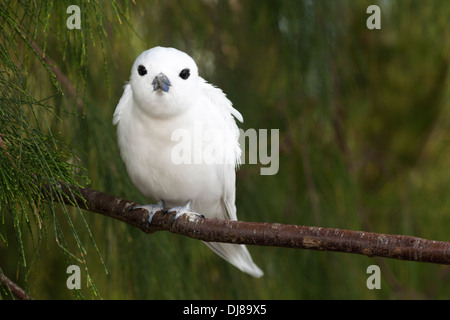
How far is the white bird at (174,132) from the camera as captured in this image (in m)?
1.13

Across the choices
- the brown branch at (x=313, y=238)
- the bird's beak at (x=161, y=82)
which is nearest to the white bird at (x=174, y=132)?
the bird's beak at (x=161, y=82)

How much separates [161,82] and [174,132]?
0.15 metres

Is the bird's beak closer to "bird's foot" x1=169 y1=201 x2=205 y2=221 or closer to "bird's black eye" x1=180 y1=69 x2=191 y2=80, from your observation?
"bird's black eye" x1=180 y1=69 x2=191 y2=80

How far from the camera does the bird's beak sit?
1.10 meters

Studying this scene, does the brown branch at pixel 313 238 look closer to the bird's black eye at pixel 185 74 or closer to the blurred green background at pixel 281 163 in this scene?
the bird's black eye at pixel 185 74

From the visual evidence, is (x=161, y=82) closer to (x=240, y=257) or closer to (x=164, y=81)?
(x=164, y=81)

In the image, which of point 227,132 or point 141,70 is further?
point 227,132

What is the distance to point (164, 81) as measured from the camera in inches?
43.6

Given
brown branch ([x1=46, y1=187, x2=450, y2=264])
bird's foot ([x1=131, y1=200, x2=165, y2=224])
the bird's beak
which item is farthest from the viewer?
bird's foot ([x1=131, y1=200, x2=165, y2=224])

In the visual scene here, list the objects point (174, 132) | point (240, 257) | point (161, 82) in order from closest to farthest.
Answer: point (161, 82)
point (174, 132)
point (240, 257)

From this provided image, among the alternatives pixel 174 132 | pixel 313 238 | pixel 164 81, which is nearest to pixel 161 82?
pixel 164 81

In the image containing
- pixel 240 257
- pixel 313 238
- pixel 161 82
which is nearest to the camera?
pixel 313 238

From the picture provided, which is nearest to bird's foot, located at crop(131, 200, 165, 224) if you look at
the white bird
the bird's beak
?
the white bird
